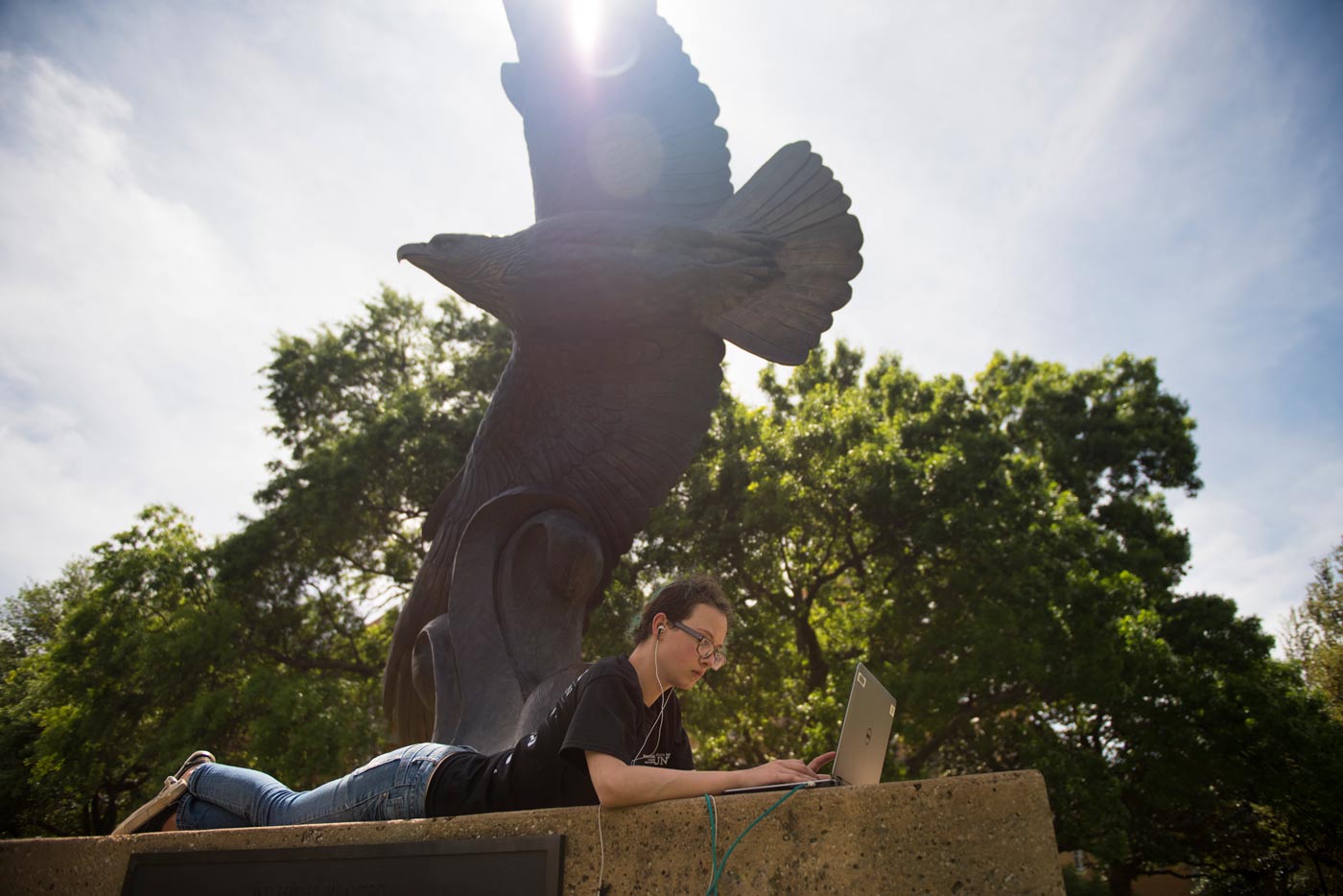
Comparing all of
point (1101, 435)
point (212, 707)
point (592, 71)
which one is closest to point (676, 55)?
point (592, 71)

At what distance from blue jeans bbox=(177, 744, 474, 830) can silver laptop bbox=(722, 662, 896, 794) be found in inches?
34.8

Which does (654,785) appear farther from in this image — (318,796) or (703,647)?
(318,796)

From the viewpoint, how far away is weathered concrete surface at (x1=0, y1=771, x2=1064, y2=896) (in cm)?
158

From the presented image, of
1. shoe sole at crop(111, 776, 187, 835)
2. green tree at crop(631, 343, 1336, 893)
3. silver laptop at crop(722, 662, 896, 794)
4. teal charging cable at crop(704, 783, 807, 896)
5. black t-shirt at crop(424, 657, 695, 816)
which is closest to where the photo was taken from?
teal charging cable at crop(704, 783, 807, 896)

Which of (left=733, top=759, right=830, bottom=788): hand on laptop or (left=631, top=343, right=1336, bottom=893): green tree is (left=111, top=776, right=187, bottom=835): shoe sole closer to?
(left=733, top=759, right=830, bottom=788): hand on laptop

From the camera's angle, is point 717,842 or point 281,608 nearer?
point 717,842

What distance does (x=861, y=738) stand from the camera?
2031mm

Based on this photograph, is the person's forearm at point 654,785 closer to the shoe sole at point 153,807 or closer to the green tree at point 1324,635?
the shoe sole at point 153,807

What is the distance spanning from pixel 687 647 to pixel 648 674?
5.2 inches

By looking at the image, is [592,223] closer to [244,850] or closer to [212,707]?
[244,850]

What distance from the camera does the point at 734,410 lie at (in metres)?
14.5

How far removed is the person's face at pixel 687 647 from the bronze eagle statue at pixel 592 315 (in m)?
2.32

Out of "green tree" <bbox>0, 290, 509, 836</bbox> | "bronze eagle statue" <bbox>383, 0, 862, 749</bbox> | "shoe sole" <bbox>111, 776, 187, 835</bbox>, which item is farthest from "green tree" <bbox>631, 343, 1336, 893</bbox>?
"shoe sole" <bbox>111, 776, 187, 835</bbox>

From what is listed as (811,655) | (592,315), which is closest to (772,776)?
(592,315)
